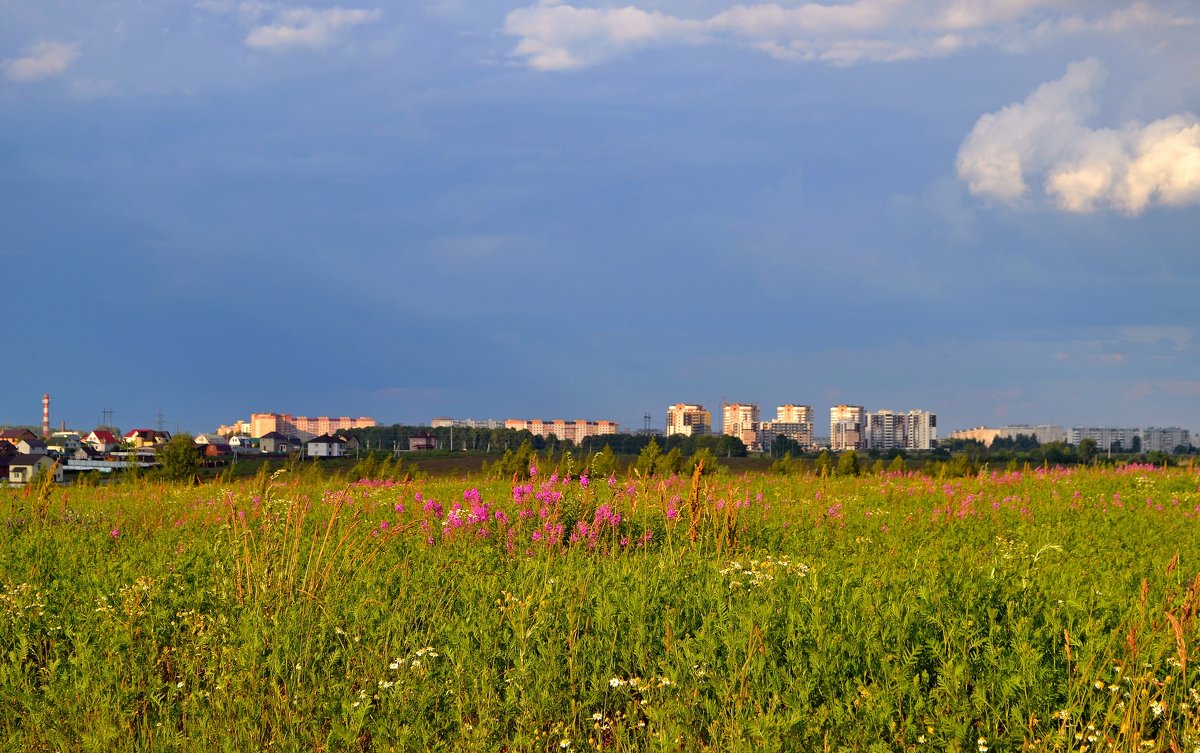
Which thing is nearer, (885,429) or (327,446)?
(327,446)

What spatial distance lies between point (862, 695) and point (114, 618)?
3934 mm

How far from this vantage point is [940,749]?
3.33 m

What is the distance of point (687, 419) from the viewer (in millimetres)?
167125

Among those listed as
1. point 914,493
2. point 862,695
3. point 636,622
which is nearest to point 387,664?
point 636,622

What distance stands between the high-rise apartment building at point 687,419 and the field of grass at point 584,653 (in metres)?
160

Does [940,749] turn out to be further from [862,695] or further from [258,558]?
[258,558]

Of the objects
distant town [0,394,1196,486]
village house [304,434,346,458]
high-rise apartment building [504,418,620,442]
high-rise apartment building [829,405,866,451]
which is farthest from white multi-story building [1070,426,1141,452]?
village house [304,434,346,458]

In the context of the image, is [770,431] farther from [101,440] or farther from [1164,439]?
[101,440]

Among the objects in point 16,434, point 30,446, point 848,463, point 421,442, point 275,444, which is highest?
point 848,463

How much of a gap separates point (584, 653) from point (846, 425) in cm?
17630

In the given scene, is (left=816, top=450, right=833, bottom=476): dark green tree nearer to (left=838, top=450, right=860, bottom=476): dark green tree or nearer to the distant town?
(left=838, top=450, right=860, bottom=476): dark green tree

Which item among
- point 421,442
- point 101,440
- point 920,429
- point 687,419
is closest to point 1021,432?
point 920,429

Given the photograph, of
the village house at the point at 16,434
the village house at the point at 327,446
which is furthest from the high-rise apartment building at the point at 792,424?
the village house at the point at 16,434

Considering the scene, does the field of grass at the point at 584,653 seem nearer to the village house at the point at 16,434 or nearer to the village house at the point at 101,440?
the village house at the point at 16,434
